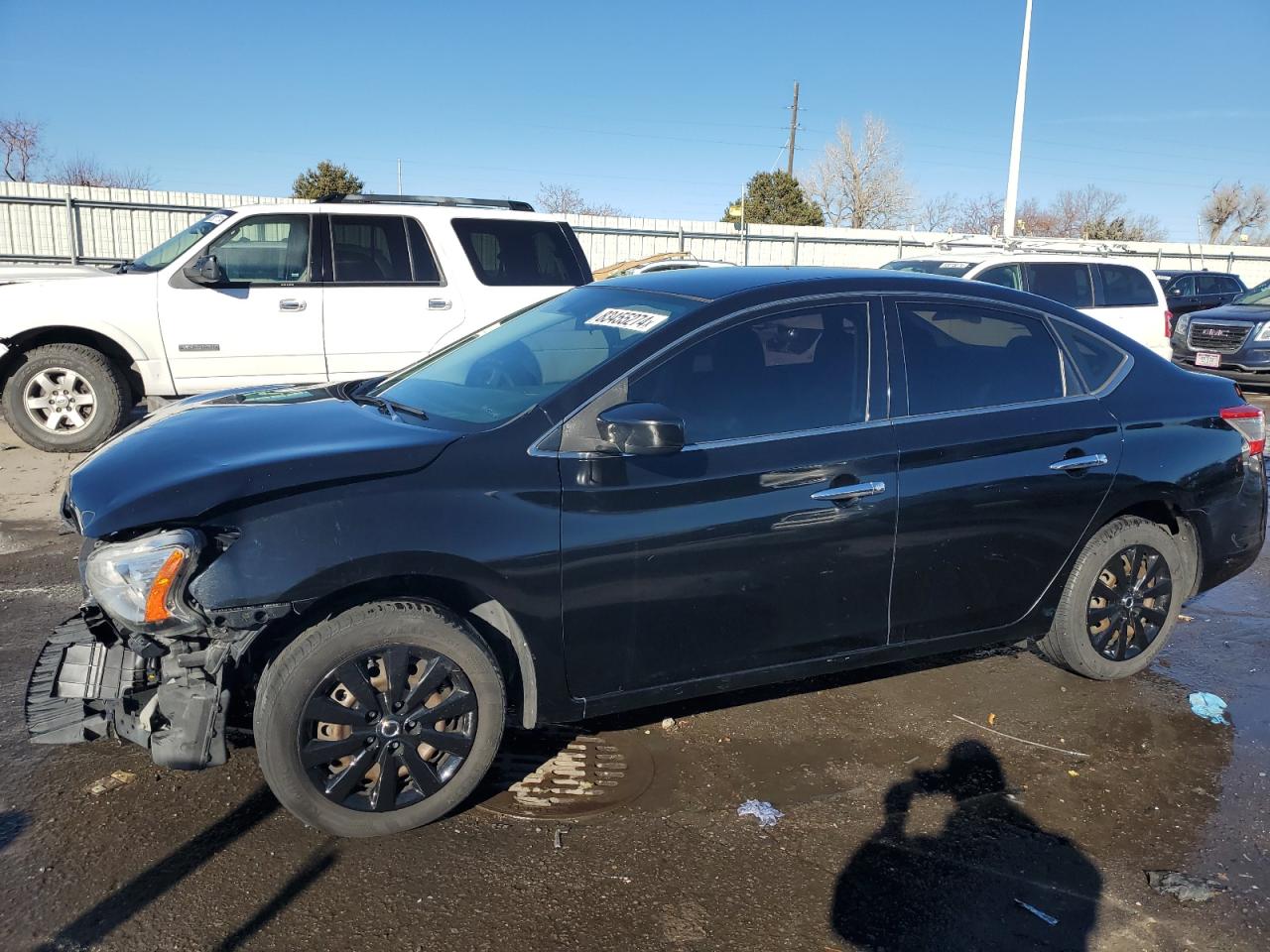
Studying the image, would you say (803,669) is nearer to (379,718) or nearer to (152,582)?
(379,718)

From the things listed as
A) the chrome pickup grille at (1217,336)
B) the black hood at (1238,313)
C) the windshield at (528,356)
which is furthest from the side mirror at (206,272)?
the black hood at (1238,313)

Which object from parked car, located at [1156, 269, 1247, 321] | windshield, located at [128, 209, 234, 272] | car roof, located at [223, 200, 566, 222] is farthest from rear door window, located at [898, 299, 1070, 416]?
parked car, located at [1156, 269, 1247, 321]

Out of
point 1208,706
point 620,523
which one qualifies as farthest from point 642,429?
point 1208,706

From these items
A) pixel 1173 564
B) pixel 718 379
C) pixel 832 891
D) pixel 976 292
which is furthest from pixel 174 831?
pixel 1173 564

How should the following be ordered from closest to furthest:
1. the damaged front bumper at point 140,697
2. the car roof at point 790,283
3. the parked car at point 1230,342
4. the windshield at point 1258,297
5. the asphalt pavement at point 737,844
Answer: the asphalt pavement at point 737,844 → the damaged front bumper at point 140,697 → the car roof at point 790,283 → the parked car at point 1230,342 → the windshield at point 1258,297

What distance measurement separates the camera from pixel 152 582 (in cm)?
286

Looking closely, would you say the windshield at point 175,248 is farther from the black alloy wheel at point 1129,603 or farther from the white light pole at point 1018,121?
the white light pole at point 1018,121

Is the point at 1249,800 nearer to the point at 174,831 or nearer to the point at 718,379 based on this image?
the point at 718,379

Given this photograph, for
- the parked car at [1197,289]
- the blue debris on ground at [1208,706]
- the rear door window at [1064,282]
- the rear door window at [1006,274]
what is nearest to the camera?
the blue debris on ground at [1208,706]

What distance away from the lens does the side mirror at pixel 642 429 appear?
3.20 meters

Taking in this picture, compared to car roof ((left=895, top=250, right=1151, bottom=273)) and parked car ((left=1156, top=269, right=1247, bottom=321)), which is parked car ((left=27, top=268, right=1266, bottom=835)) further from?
parked car ((left=1156, top=269, right=1247, bottom=321))

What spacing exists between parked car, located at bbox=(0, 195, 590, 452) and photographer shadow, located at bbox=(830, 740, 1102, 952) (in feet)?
18.8

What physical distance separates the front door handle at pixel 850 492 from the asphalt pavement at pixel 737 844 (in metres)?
1.03

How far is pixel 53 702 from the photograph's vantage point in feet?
9.91
